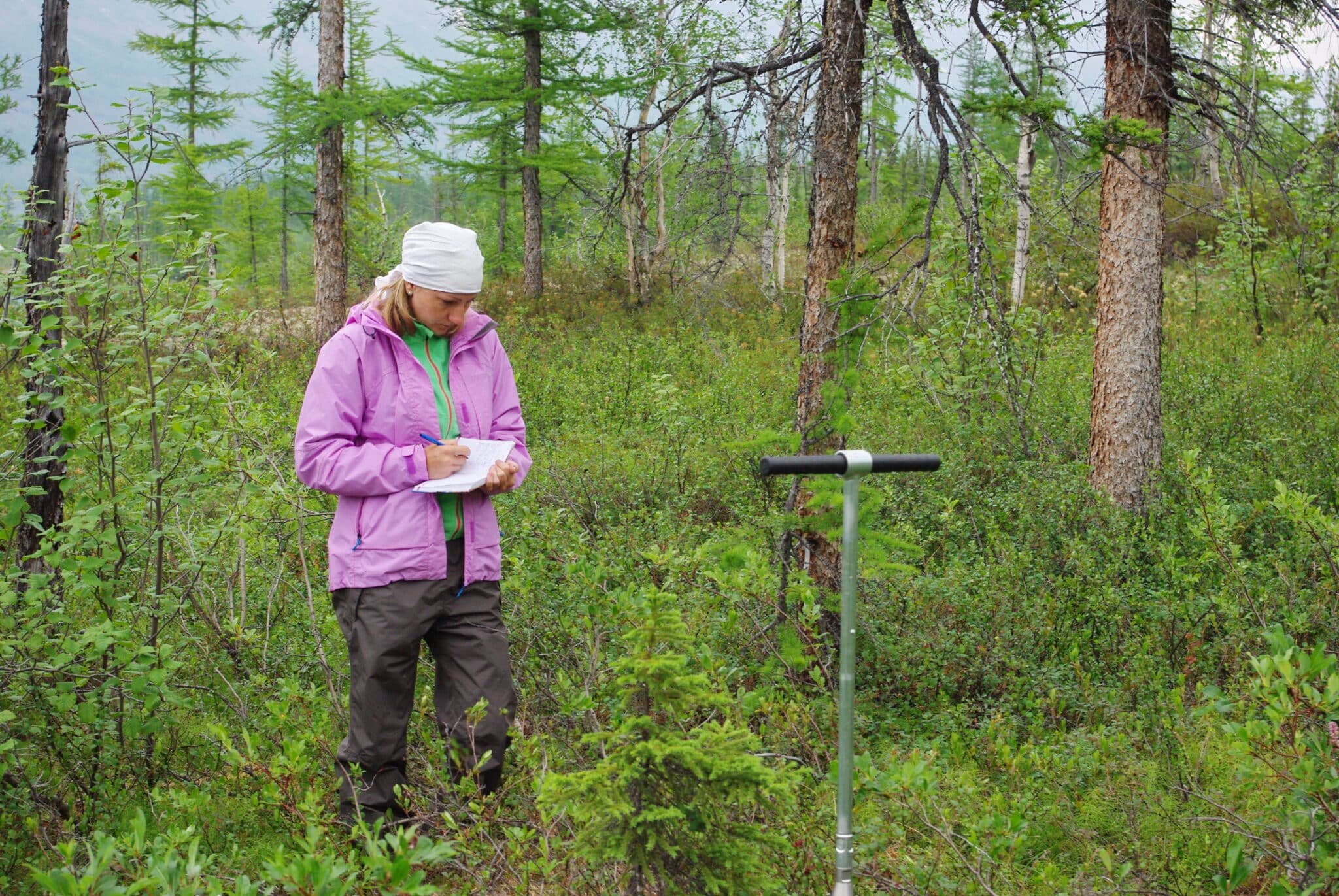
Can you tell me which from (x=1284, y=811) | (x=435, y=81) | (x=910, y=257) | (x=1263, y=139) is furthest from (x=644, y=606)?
(x=435, y=81)

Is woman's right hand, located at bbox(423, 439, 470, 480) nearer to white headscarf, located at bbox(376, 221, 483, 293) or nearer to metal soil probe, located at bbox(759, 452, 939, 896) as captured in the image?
white headscarf, located at bbox(376, 221, 483, 293)

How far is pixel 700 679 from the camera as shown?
221cm

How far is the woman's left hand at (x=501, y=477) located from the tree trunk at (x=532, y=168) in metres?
15.7

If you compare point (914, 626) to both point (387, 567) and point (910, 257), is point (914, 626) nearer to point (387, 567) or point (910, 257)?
point (387, 567)

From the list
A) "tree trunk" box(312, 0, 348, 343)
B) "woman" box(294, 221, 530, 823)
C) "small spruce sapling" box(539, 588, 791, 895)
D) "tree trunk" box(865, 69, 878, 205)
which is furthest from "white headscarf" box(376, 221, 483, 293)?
"tree trunk" box(312, 0, 348, 343)

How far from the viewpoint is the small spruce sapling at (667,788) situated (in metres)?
2.18

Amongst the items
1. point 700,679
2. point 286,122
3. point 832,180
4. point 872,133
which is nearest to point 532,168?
point 286,122

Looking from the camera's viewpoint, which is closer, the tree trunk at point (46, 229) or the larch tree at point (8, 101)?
the tree trunk at point (46, 229)

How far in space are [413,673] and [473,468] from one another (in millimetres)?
755

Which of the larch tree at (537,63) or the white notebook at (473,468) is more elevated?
the larch tree at (537,63)

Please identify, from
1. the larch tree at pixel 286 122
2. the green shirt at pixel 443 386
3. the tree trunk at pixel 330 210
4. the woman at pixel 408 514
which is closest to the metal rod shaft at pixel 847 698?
the woman at pixel 408 514

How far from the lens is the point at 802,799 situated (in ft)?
10.9

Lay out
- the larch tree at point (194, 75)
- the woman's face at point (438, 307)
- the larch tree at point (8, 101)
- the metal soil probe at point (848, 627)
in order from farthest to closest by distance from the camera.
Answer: the larch tree at point (194, 75) < the larch tree at point (8, 101) < the woman's face at point (438, 307) < the metal soil probe at point (848, 627)

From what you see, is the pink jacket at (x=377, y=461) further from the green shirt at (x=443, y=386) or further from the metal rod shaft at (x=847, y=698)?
the metal rod shaft at (x=847, y=698)
